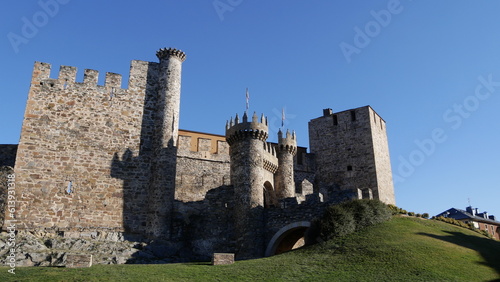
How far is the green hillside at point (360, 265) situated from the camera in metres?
17.7

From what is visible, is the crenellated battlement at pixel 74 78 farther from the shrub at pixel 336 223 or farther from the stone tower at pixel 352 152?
the stone tower at pixel 352 152

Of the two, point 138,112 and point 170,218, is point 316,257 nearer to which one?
point 170,218

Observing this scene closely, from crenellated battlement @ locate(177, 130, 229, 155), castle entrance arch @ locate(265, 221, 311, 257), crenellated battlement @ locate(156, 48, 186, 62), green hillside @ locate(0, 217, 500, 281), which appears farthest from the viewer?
crenellated battlement @ locate(177, 130, 229, 155)

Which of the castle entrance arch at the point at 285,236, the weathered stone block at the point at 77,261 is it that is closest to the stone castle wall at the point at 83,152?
the weathered stone block at the point at 77,261

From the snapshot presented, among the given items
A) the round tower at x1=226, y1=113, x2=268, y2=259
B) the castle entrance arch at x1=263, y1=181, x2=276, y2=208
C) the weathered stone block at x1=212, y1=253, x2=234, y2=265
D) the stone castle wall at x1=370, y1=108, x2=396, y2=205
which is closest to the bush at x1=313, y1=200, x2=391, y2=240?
the round tower at x1=226, y1=113, x2=268, y2=259

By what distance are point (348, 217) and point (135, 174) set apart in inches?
490

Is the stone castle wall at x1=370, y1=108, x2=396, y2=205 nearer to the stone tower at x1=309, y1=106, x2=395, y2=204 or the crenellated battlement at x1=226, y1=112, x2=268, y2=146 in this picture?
the stone tower at x1=309, y1=106, x2=395, y2=204

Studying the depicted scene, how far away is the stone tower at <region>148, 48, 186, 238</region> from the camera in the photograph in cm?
2702

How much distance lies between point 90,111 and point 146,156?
13.9ft

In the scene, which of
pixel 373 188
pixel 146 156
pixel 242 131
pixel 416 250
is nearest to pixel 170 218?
pixel 146 156

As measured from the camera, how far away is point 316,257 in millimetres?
21219

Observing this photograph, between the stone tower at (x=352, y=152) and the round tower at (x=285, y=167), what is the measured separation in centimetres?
444

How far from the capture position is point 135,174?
1105 inches

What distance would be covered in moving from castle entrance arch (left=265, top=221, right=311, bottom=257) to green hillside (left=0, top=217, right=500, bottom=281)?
3.27 metres
